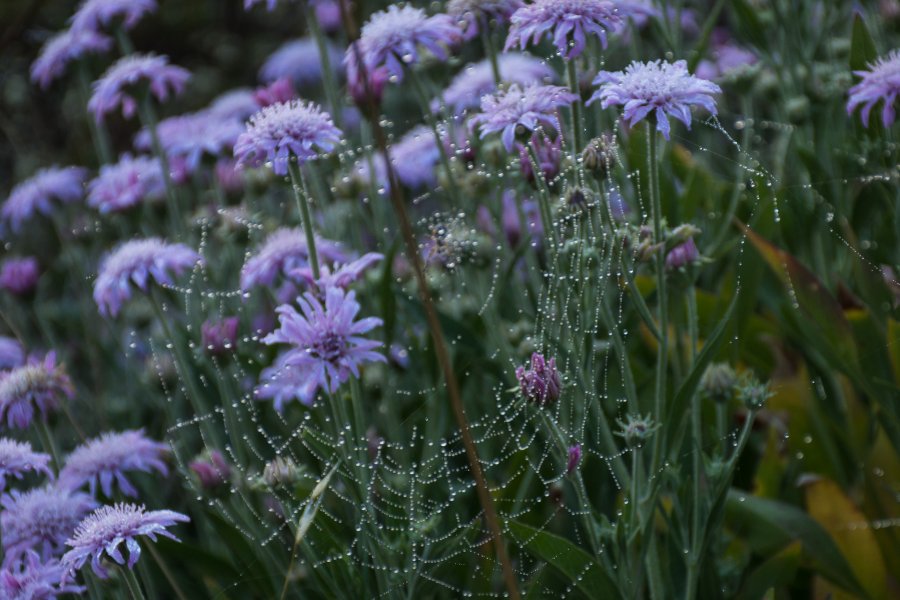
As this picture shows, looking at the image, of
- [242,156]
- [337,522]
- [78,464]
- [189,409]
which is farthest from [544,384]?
[189,409]

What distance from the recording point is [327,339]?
1.15 meters

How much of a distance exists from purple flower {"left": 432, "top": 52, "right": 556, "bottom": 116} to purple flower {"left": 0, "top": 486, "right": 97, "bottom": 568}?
2.52 ft

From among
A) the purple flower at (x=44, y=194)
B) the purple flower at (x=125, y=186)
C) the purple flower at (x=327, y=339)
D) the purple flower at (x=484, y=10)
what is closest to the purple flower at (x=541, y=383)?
the purple flower at (x=327, y=339)

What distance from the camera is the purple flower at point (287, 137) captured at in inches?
47.8

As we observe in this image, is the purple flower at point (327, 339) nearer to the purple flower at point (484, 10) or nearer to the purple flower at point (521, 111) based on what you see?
the purple flower at point (521, 111)

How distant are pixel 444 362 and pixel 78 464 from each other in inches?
30.2

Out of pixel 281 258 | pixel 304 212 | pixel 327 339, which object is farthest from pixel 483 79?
pixel 327 339

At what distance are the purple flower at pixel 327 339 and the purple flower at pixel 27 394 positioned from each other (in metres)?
0.46

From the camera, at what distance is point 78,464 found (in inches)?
55.0

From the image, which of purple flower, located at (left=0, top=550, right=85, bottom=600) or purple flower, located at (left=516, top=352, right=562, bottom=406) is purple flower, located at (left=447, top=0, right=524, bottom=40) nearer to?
purple flower, located at (left=516, top=352, right=562, bottom=406)

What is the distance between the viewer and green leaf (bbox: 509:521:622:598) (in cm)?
113

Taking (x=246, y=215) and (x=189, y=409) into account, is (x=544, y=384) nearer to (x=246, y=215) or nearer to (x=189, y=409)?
(x=246, y=215)

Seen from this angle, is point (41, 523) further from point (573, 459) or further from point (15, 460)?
point (573, 459)

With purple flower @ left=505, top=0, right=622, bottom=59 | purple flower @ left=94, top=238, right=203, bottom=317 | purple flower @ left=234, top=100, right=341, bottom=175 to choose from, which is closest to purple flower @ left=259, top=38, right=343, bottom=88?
purple flower @ left=94, top=238, right=203, bottom=317
